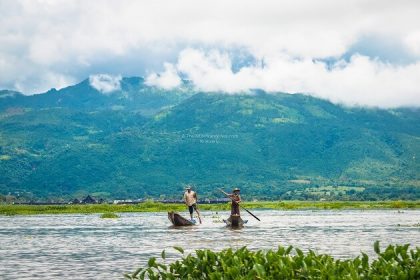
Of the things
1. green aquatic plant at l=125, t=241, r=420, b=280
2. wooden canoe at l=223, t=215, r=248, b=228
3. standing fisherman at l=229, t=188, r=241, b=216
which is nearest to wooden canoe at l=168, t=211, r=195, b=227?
wooden canoe at l=223, t=215, r=248, b=228

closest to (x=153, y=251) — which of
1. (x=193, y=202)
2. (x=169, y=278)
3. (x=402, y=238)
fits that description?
(x=402, y=238)

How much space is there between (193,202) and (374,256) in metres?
28.4

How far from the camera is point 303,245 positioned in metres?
34.5

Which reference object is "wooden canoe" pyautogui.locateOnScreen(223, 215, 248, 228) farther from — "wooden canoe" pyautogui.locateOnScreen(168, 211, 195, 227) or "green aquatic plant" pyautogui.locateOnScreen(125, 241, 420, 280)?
"green aquatic plant" pyautogui.locateOnScreen(125, 241, 420, 280)

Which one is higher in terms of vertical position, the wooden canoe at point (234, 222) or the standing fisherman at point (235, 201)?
the standing fisherman at point (235, 201)

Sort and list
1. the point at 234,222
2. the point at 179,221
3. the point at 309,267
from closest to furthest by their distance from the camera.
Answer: the point at 309,267 → the point at 234,222 → the point at 179,221

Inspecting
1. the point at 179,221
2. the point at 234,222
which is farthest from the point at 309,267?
the point at 179,221

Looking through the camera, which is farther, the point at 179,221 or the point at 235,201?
the point at 179,221

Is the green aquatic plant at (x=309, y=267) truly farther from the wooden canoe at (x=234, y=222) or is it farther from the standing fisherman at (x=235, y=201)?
the standing fisherman at (x=235, y=201)

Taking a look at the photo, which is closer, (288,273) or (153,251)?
(288,273)

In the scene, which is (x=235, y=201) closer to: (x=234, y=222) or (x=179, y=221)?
(x=234, y=222)

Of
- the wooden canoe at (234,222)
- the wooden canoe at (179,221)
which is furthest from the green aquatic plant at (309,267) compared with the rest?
the wooden canoe at (179,221)

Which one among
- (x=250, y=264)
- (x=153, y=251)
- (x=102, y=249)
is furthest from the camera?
(x=102, y=249)

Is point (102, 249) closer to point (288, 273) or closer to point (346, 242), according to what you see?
point (346, 242)
